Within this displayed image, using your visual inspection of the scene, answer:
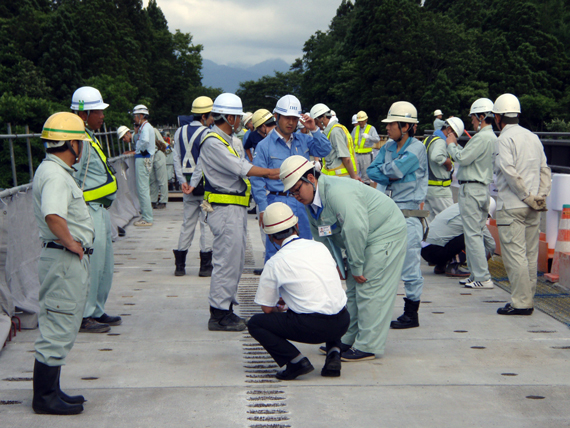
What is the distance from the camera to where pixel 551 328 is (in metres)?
6.05

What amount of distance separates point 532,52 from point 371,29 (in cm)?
1417

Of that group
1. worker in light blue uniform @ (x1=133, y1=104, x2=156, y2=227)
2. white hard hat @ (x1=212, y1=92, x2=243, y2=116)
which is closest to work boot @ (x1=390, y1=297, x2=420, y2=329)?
white hard hat @ (x1=212, y1=92, x2=243, y2=116)

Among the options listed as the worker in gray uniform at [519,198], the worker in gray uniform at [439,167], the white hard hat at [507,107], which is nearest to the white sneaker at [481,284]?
the worker in gray uniform at [519,198]

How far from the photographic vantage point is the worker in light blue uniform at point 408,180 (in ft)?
20.2

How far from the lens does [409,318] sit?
243 inches

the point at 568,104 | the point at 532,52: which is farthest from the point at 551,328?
the point at 532,52

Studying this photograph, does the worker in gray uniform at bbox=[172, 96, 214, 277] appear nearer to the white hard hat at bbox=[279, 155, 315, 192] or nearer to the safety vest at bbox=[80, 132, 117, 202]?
the safety vest at bbox=[80, 132, 117, 202]

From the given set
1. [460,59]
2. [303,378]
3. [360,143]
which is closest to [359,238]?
[303,378]

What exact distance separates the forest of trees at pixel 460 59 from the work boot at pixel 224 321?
147 ft

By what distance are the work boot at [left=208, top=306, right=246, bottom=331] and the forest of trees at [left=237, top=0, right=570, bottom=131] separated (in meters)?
44.9

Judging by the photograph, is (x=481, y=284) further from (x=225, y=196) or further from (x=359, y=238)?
(x=359, y=238)

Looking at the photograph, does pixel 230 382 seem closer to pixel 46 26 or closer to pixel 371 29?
pixel 46 26

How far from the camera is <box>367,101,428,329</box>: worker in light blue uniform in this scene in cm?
615

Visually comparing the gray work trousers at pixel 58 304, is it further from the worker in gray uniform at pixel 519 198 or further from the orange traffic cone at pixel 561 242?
the orange traffic cone at pixel 561 242
